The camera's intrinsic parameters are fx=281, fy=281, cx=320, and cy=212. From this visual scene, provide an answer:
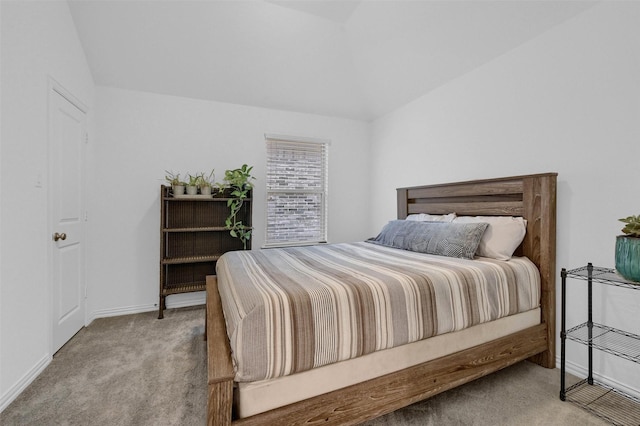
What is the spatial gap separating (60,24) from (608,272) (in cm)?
438

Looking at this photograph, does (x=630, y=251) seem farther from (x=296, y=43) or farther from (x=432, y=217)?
(x=296, y=43)

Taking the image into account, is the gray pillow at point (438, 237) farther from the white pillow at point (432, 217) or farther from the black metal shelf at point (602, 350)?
the black metal shelf at point (602, 350)

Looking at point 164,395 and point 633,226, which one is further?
point 164,395

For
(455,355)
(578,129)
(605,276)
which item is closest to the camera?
(455,355)

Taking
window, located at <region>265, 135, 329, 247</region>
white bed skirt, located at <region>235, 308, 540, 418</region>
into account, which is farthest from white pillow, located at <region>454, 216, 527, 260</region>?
window, located at <region>265, 135, 329, 247</region>

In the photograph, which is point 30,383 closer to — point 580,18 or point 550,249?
point 550,249

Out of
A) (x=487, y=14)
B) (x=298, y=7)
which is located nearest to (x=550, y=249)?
(x=487, y=14)

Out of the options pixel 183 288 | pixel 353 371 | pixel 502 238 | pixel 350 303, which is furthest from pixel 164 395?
pixel 502 238

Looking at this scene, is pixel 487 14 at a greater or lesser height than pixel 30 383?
greater

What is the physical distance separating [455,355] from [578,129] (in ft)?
5.82

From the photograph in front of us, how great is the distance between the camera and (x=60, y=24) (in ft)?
7.57

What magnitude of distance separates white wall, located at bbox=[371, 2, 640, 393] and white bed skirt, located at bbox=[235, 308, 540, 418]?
28.5 inches

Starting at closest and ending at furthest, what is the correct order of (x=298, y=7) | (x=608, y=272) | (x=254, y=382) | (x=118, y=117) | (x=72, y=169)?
1. (x=254, y=382)
2. (x=608, y=272)
3. (x=72, y=169)
4. (x=298, y=7)
5. (x=118, y=117)

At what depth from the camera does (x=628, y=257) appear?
1432mm
